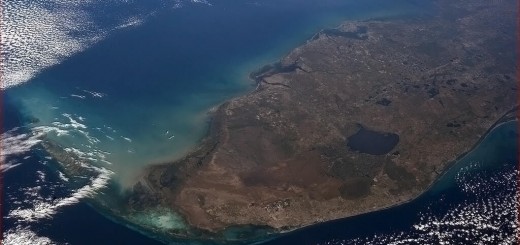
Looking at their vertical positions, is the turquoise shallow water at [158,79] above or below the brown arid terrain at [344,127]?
above

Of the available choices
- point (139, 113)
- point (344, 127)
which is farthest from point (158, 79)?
point (344, 127)

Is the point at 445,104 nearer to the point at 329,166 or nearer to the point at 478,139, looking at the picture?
the point at 478,139

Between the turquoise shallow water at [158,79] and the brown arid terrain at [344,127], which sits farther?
the turquoise shallow water at [158,79]

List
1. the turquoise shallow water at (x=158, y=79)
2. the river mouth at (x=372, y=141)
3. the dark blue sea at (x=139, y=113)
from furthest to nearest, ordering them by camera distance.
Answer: the river mouth at (x=372, y=141) < the turquoise shallow water at (x=158, y=79) < the dark blue sea at (x=139, y=113)

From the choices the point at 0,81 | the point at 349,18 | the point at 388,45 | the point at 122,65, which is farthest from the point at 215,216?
the point at 349,18

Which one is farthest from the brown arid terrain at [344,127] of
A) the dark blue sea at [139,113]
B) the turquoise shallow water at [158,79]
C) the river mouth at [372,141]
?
the turquoise shallow water at [158,79]

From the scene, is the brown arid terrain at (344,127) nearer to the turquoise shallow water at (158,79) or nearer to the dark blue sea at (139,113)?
the dark blue sea at (139,113)

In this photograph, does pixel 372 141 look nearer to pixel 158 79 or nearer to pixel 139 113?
pixel 139 113
